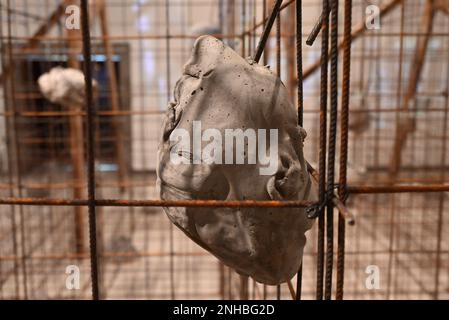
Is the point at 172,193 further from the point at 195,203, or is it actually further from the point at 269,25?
the point at 269,25

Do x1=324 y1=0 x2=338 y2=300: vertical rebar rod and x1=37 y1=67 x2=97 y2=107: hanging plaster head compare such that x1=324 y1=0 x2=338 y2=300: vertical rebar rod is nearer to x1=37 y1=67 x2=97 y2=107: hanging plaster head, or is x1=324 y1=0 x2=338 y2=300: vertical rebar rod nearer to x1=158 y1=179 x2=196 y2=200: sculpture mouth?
x1=158 y1=179 x2=196 y2=200: sculpture mouth

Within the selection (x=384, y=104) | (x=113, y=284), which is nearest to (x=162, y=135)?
(x=113, y=284)

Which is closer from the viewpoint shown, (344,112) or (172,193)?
(344,112)

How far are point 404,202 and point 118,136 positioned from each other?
244 centimetres

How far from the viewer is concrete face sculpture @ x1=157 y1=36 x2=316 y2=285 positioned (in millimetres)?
903

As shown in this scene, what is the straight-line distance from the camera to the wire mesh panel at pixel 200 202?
1356 millimetres

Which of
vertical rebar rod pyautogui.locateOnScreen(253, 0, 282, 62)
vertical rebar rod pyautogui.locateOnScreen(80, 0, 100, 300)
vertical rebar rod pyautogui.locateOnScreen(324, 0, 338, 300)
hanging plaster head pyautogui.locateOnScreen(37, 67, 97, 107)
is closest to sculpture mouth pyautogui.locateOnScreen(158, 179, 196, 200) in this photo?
vertical rebar rod pyautogui.locateOnScreen(80, 0, 100, 300)

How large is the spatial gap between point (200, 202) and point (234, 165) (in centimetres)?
10

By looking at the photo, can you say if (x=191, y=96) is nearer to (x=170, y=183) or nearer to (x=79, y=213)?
(x=170, y=183)

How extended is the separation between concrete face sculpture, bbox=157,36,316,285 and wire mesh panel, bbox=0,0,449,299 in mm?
72

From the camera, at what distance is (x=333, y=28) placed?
0.81 m

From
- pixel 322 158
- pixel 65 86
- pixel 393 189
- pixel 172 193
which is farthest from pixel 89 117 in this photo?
pixel 65 86

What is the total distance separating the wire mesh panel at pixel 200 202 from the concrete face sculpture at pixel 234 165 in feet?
0.24

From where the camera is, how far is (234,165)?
90 cm
